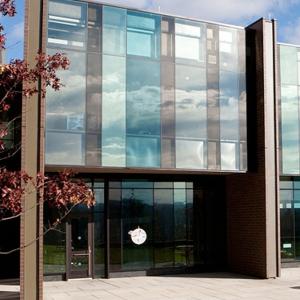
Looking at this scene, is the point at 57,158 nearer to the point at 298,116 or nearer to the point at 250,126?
the point at 250,126

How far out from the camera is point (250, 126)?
67.3ft

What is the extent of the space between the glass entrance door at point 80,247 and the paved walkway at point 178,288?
0.58 m

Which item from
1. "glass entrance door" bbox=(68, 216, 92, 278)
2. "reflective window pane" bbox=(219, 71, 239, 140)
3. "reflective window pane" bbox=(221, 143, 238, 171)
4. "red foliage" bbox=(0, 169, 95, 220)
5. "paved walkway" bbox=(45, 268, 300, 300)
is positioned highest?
"reflective window pane" bbox=(219, 71, 239, 140)

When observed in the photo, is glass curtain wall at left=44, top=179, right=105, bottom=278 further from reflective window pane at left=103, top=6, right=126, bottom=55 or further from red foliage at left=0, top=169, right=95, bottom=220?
red foliage at left=0, top=169, right=95, bottom=220

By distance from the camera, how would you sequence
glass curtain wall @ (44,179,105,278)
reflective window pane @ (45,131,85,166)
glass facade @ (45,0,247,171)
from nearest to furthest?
reflective window pane @ (45,131,85,166) → glass facade @ (45,0,247,171) → glass curtain wall @ (44,179,105,278)

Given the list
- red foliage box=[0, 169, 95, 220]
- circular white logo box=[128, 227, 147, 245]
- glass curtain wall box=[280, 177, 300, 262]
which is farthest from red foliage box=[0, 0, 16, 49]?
glass curtain wall box=[280, 177, 300, 262]

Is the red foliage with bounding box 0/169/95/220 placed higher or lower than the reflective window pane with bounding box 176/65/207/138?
lower

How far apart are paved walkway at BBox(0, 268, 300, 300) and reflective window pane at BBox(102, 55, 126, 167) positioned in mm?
4076

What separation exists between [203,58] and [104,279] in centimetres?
878

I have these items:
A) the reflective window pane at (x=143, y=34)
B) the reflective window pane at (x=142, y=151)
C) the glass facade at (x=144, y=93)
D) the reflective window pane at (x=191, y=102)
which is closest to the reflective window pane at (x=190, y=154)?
the glass facade at (x=144, y=93)

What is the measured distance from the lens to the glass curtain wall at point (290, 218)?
2353 centimetres

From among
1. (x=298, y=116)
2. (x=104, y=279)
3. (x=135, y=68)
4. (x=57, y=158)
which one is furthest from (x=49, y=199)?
(x=298, y=116)

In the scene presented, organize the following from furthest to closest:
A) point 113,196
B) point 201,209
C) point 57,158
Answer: point 201,209 < point 113,196 < point 57,158

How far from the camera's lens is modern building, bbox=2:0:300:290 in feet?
57.5
